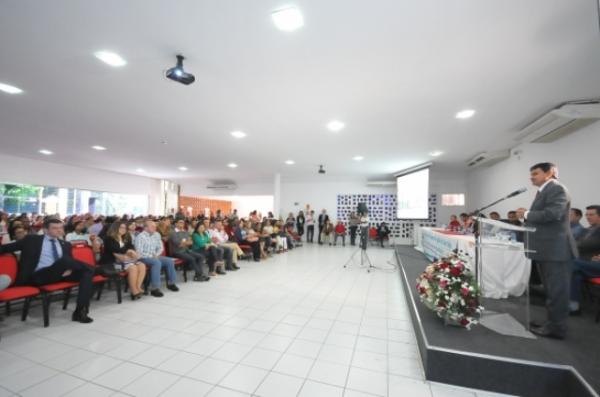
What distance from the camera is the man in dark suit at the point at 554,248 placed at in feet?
6.79

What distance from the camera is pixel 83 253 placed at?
3.36 m

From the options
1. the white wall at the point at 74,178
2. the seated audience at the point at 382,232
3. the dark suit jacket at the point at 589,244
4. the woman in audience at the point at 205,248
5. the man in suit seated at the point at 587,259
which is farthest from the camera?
the seated audience at the point at 382,232

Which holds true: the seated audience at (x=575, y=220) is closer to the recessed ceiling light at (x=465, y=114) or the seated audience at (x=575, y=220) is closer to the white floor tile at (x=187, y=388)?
the recessed ceiling light at (x=465, y=114)

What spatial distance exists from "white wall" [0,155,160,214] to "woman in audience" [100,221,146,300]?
7154 mm

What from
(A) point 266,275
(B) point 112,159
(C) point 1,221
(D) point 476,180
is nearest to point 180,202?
(B) point 112,159

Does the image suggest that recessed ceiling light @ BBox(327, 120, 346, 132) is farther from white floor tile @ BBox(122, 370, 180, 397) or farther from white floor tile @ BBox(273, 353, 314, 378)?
white floor tile @ BBox(122, 370, 180, 397)

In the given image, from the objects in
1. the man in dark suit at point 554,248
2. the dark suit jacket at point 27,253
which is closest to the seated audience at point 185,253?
the dark suit jacket at point 27,253

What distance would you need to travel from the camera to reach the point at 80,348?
2316 millimetres

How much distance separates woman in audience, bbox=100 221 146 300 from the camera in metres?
3.59

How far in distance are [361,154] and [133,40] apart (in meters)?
5.33

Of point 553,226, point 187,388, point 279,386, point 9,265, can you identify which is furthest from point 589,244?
point 9,265

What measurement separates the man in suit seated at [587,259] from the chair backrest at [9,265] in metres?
6.07

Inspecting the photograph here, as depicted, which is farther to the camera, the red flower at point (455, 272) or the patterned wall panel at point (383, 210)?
the patterned wall panel at point (383, 210)

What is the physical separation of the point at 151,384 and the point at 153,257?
8.35 ft
